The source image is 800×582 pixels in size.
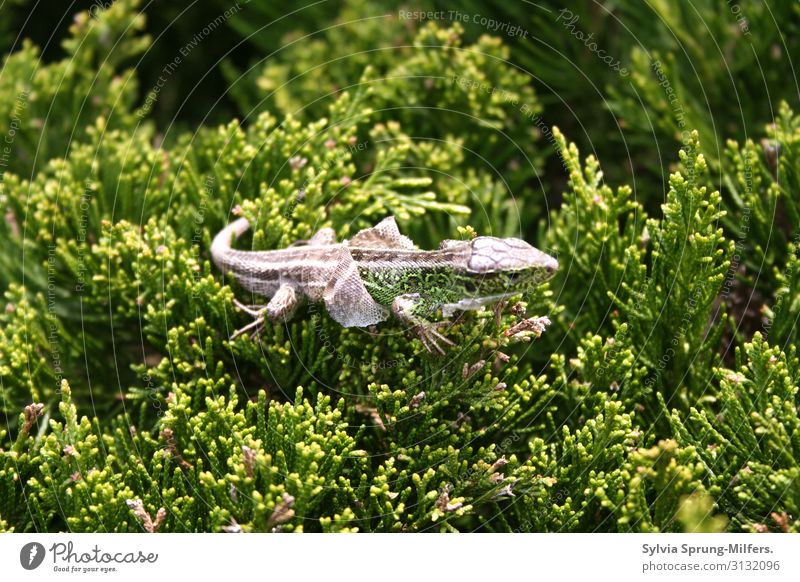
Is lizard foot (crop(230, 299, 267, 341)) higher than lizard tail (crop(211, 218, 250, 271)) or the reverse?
the reverse

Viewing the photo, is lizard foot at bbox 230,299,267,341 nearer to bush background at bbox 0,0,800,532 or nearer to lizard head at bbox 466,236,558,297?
bush background at bbox 0,0,800,532

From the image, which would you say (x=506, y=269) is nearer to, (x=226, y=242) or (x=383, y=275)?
(x=383, y=275)

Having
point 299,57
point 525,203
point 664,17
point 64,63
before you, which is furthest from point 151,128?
point 664,17

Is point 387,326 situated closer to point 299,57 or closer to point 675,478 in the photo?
point 675,478

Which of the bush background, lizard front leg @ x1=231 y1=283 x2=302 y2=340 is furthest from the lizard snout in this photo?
lizard front leg @ x1=231 y1=283 x2=302 y2=340

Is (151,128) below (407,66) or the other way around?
below

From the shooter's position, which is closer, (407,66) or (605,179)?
(407,66)
